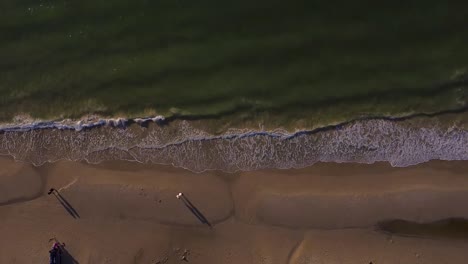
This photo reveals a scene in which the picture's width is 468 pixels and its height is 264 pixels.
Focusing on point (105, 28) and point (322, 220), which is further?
point (105, 28)

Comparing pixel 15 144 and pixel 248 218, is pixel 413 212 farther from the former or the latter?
pixel 15 144

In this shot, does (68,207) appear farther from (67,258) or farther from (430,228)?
(430,228)

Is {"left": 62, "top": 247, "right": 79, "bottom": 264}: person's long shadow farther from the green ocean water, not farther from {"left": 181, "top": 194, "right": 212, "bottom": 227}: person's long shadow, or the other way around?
the green ocean water

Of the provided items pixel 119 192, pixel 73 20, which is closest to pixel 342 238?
pixel 119 192

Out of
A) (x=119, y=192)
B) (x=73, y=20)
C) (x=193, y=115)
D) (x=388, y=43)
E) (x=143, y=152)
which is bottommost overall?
(x=119, y=192)

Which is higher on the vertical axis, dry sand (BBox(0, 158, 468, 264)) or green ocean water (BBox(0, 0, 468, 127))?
green ocean water (BBox(0, 0, 468, 127))

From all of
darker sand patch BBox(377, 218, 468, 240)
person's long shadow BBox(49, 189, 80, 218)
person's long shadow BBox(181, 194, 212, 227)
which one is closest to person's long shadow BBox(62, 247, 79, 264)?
person's long shadow BBox(49, 189, 80, 218)
